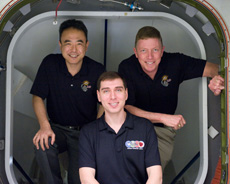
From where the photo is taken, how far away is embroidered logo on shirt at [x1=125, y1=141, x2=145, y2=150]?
268 cm

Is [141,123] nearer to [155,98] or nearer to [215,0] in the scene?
[155,98]

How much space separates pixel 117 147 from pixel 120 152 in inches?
1.5

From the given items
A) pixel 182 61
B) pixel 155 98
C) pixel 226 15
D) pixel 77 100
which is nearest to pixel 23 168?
pixel 77 100

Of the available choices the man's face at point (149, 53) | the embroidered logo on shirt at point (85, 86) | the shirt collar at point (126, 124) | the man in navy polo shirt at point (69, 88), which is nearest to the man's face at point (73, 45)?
the man in navy polo shirt at point (69, 88)

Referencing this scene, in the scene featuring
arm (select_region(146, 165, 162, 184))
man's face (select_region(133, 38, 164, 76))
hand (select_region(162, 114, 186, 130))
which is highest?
man's face (select_region(133, 38, 164, 76))

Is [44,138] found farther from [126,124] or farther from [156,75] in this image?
[156,75]

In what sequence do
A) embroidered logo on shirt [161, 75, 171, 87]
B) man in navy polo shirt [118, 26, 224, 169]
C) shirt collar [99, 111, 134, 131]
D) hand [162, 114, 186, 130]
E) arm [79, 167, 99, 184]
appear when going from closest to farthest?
1. arm [79, 167, 99, 184]
2. shirt collar [99, 111, 134, 131]
3. hand [162, 114, 186, 130]
4. man in navy polo shirt [118, 26, 224, 169]
5. embroidered logo on shirt [161, 75, 171, 87]

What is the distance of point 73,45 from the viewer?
10.6ft

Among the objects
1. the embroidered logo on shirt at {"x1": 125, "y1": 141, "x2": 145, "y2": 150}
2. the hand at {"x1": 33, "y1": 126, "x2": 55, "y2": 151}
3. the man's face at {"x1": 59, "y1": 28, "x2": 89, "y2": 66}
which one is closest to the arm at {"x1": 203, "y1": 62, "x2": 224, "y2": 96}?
the embroidered logo on shirt at {"x1": 125, "y1": 141, "x2": 145, "y2": 150}

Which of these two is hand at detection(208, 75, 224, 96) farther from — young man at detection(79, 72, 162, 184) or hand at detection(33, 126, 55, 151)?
hand at detection(33, 126, 55, 151)

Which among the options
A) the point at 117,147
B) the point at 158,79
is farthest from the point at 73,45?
the point at 117,147

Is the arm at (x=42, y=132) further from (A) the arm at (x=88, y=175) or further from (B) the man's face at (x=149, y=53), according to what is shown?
(B) the man's face at (x=149, y=53)

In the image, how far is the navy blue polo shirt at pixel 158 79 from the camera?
3.20 m

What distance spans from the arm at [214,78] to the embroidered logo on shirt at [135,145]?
64 centimetres
